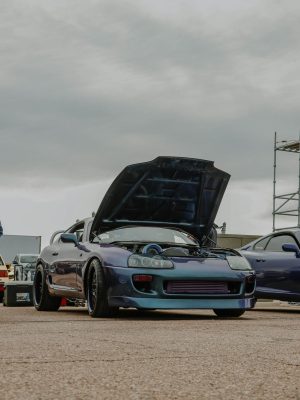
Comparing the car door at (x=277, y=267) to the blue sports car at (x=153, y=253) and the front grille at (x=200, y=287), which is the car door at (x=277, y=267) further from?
the front grille at (x=200, y=287)

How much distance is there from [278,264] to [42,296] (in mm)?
3414

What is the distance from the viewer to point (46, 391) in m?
3.51

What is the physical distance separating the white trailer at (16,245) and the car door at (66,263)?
46.4 metres

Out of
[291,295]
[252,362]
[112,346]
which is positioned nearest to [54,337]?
[112,346]

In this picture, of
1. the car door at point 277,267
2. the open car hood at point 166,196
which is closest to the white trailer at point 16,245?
the car door at point 277,267

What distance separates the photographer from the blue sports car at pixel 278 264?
1155 cm

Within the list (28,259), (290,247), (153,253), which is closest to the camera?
(153,253)

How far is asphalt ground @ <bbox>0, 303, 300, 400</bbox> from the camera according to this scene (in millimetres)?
3549

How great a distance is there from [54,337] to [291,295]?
19.8 feet

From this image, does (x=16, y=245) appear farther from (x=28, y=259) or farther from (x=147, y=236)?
(x=147, y=236)

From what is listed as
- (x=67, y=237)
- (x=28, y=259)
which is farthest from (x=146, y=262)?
(x=28, y=259)

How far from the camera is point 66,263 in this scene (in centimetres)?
1059

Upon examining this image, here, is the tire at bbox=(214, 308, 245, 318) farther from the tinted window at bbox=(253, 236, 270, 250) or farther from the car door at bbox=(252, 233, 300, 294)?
the tinted window at bbox=(253, 236, 270, 250)

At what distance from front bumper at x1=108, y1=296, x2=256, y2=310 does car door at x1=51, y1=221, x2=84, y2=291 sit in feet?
3.80
